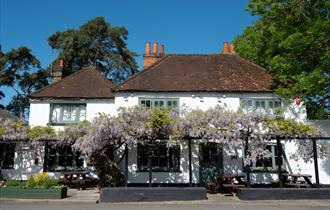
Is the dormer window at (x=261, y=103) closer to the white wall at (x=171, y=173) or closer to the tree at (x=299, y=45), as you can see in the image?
the tree at (x=299, y=45)

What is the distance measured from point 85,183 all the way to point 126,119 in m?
4.76

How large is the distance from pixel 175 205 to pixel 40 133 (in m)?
9.09

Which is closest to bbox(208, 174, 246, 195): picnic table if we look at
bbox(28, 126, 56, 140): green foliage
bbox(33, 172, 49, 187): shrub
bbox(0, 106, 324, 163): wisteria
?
bbox(0, 106, 324, 163): wisteria

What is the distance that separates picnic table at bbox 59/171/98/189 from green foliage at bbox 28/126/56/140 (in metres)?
2.15

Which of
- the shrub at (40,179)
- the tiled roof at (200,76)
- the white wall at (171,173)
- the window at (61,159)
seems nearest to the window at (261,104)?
the tiled roof at (200,76)

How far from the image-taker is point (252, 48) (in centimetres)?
2303

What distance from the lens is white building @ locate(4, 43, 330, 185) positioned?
16.5 m

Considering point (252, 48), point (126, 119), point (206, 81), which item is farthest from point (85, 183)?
point (252, 48)

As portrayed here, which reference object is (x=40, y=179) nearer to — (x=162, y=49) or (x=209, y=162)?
(x=209, y=162)

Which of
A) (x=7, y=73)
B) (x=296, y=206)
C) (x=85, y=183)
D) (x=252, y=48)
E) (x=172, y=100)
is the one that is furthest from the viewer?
(x=7, y=73)

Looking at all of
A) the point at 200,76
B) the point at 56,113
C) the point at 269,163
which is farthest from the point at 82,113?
the point at 269,163

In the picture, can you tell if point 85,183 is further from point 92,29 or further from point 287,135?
point 92,29

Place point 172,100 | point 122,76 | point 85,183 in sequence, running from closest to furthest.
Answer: point 85,183
point 172,100
point 122,76

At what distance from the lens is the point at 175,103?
675 inches
